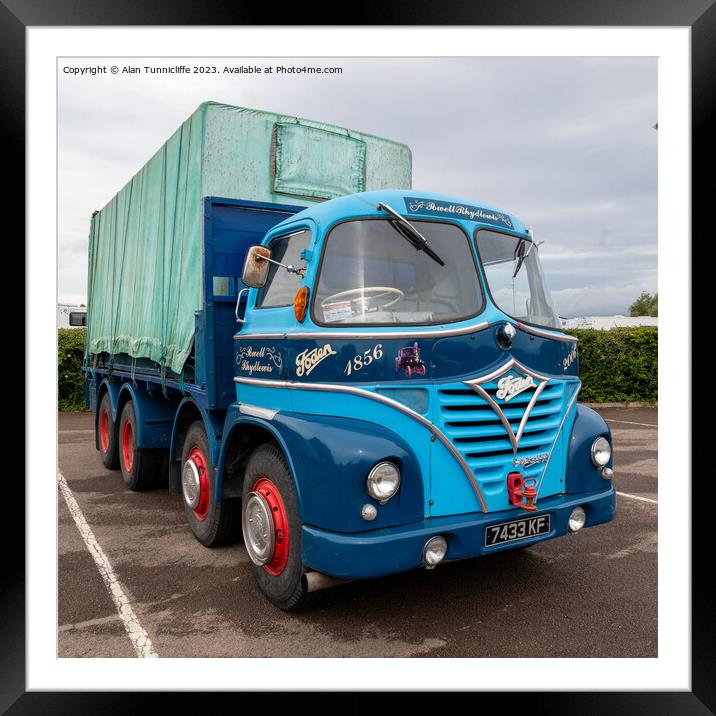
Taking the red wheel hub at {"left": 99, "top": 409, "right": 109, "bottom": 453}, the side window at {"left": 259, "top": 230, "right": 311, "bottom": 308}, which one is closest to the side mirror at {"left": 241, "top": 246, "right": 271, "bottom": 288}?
the side window at {"left": 259, "top": 230, "right": 311, "bottom": 308}

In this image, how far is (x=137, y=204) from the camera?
6477 mm

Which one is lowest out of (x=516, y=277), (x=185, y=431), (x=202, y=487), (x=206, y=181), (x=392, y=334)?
(x=202, y=487)

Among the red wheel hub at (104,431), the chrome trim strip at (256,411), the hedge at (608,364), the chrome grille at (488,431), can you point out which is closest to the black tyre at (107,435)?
the red wheel hub at (104,431)

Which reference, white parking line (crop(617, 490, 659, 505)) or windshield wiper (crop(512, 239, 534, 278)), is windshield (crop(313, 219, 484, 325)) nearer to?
windshield wiper (crop(512, 239, 534, 278))

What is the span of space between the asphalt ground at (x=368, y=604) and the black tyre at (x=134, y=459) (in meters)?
1.23

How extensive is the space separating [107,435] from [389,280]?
616 cm

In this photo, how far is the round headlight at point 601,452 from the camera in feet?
12.3

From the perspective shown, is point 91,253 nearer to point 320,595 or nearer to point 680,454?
point 320,595

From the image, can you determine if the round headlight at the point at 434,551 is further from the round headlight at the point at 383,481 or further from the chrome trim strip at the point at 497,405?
the chrome trim strip at the point at 497,405

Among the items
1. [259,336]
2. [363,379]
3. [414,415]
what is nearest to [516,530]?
[414,415]

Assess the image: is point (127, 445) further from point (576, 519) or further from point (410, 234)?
point (576, 519)

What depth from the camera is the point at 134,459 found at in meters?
6.62

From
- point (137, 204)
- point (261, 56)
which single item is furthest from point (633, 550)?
point (137, 204)

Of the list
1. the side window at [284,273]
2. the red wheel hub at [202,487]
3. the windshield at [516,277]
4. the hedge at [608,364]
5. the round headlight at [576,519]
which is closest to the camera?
the round headlight at [576,519]
